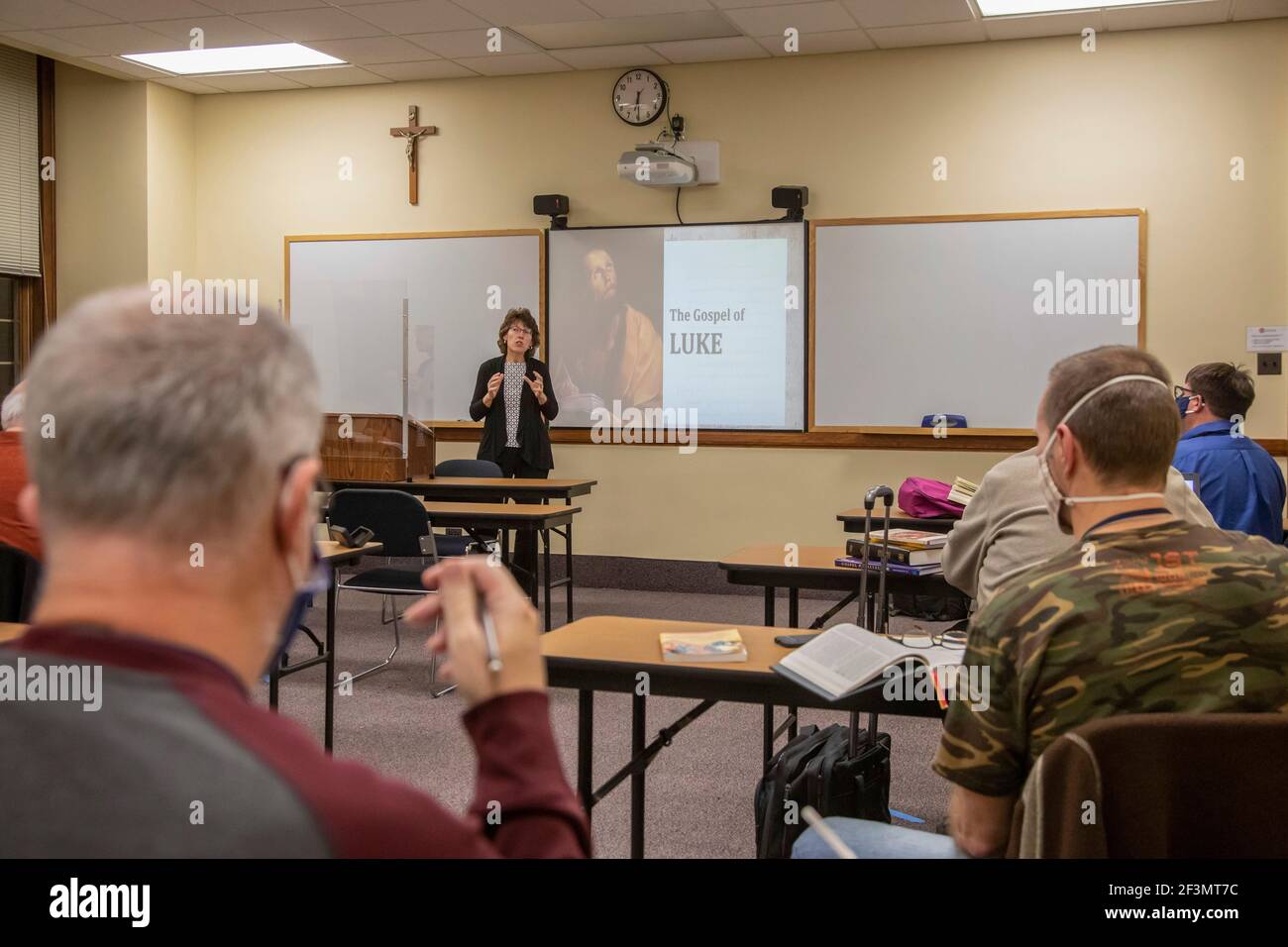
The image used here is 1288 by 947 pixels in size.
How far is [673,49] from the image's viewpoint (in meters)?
6.86

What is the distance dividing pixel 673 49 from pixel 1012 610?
231 inches

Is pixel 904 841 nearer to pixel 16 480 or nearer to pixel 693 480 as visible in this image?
pixel 16 480

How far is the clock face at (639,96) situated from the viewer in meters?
7.16

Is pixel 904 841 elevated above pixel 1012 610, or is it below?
below

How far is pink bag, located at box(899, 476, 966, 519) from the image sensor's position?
454 centimetres

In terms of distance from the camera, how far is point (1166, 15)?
613 centimetres

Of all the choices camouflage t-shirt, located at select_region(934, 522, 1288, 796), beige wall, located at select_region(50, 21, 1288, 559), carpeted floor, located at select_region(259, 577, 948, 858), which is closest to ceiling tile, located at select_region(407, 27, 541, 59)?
beige wall, located at select_region(50, 21, 1288, 559)

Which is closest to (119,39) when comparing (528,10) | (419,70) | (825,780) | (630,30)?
(419,70)

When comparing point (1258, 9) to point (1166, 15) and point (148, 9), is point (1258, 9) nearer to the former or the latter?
point (1166, 15)

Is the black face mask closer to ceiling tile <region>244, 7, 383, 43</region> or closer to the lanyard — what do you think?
the lanyard

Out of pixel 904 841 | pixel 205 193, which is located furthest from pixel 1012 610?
pixel 205 193

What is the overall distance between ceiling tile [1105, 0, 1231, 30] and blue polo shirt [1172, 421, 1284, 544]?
9.17 ft

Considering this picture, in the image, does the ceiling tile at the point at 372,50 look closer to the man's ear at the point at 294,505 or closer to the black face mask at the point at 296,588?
the black face mask at the point at 296,588
